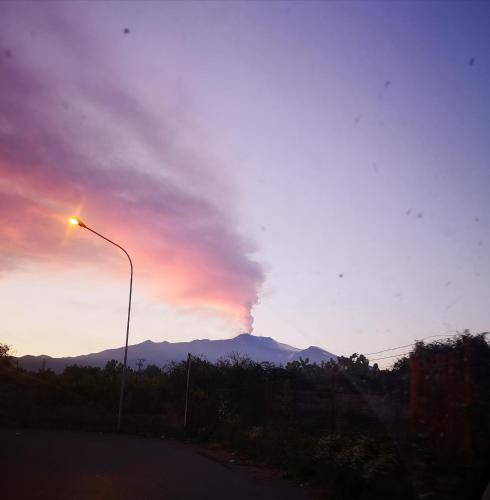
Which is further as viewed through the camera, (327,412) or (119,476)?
(327,412)

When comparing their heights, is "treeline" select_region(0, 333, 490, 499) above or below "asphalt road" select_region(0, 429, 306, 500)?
above

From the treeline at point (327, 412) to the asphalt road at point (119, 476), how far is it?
178 cm

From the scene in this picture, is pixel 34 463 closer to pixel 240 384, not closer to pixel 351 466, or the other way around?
pixel 351 466

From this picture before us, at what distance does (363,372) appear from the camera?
24.0 metres

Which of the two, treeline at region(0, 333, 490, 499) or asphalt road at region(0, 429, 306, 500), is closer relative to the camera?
asphalt road at region(0, 429, 306, 500)

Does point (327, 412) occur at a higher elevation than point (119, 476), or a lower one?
higher

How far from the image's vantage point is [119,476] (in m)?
12.7

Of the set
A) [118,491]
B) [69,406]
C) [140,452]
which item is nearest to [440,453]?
[118,491]

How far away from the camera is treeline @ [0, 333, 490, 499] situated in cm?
1080

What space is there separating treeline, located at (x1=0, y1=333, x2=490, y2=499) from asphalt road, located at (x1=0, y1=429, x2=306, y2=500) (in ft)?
5.85

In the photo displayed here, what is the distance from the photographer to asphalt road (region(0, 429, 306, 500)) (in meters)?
10.4

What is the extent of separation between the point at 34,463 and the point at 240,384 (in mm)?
18623

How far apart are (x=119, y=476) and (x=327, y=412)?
26.1 ft

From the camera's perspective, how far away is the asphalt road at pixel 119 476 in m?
10.4
